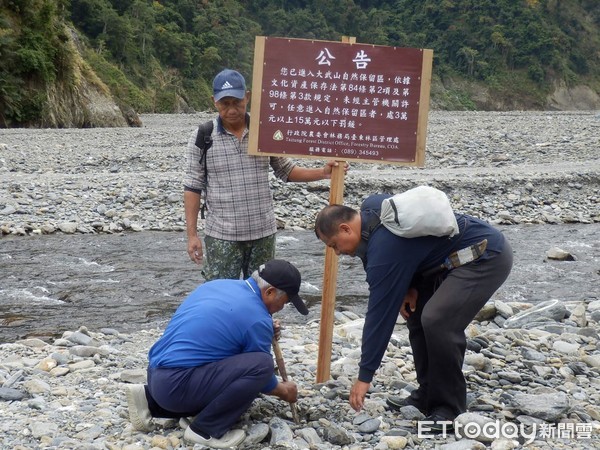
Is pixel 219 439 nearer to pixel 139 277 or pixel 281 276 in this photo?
pixel 281 276

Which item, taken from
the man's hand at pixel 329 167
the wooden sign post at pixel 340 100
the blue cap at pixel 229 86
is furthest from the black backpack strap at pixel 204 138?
the man's hand at pixel 329 167

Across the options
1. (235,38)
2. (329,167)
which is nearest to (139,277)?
(329,167)

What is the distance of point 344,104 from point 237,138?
74cm

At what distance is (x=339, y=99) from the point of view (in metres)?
4.96

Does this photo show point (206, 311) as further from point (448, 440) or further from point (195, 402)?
point (448, 440)

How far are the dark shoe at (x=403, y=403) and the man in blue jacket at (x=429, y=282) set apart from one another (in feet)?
0.43

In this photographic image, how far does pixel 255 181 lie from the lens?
16.7 feet

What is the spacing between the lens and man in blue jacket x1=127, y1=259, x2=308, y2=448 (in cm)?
405

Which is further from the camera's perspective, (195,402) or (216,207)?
(216,207)

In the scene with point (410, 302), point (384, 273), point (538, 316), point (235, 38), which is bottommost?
point (538, 316)

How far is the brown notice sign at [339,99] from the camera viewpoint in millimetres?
4953

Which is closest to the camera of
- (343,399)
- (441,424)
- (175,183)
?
A: (441,424)

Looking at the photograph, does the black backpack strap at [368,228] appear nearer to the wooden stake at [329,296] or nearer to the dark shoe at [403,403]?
the wooden stake at [329,296]

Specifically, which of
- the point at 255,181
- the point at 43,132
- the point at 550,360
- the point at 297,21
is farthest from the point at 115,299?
the point at 297,21
